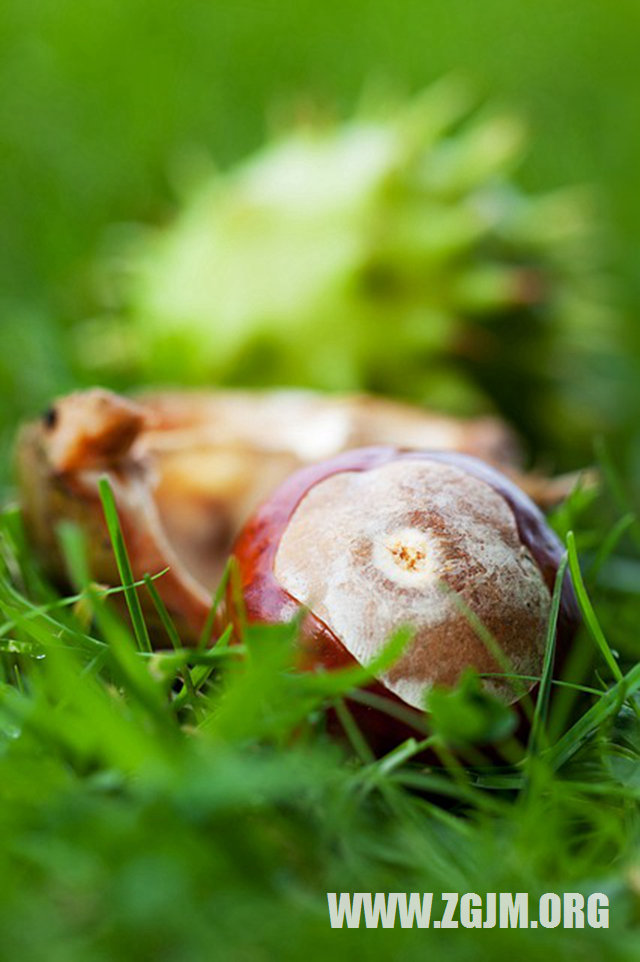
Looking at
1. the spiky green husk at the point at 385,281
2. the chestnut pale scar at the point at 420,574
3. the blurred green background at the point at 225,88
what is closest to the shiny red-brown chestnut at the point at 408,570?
the chestnut pale scar at the point at 420,574

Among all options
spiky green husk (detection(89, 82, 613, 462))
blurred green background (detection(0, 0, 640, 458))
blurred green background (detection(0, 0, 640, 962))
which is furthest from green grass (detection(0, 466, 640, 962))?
blurred green background (detection(0, 0, 640, 458))

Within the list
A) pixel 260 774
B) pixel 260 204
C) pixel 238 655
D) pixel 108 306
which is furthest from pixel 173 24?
pixel 260 774

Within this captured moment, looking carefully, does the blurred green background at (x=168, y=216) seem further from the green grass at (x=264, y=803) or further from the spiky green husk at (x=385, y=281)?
the spiky green husk at (x=385, y=281)

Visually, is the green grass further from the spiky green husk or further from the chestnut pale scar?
the spiky green husk

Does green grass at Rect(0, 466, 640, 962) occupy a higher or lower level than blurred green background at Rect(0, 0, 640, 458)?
lower

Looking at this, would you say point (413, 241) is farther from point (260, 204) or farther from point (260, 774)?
point (260, 774)

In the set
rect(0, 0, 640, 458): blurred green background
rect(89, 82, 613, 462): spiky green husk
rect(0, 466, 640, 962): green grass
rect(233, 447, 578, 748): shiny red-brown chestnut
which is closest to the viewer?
rect(0, 466, 640, 962): green grass

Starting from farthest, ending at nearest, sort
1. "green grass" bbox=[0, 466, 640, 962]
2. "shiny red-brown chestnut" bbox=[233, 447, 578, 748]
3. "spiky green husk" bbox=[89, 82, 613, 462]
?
"spiky green husk" bbox=[89, 82, 613, 462] → "shiny red-brown chestnut" bbox=[233, 447, 578, 748] → "green grass" bbox=[0, 466, 640, 962]
